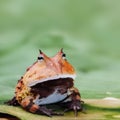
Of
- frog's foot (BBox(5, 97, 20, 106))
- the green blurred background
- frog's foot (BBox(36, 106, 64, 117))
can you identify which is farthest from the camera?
the green blurred background

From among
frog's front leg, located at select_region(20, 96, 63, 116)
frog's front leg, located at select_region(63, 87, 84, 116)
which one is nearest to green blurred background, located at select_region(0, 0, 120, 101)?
frog's front leg, located at select_region(63, 87, 84, 116)

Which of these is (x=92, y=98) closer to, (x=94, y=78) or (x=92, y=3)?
(x=94, y=78)

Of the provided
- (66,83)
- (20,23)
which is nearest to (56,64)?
(66,83)

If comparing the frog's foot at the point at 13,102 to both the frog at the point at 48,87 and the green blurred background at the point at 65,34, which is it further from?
the green blurred background at the point at 65,34

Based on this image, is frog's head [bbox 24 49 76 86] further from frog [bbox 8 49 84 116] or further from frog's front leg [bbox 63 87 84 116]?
frog's front leg [bbox 63 87 84 116]

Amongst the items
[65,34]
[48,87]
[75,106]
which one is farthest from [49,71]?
[65,34]

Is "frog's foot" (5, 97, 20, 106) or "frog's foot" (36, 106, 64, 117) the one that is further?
"frog's foot" (5, 97, 20, 106)

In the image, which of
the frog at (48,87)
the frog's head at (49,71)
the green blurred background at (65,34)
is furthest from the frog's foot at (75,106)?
the green blurred background at (65,34)
